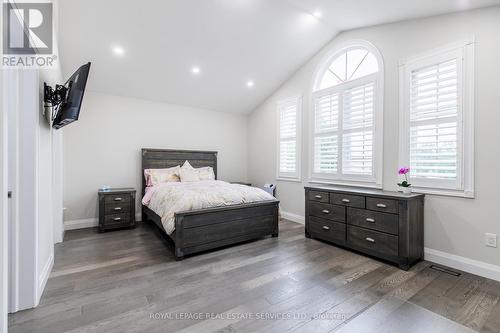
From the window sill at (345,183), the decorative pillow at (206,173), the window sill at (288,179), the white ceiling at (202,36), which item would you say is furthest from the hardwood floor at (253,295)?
the white ceiling at (202,36)

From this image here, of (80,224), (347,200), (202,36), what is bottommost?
(80,224)

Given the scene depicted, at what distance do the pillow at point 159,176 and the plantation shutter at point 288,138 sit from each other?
216 centimetres

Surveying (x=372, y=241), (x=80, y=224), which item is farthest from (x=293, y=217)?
(x=80, y=224)

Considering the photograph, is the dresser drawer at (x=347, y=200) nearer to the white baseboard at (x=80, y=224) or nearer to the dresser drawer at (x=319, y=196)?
the dresser drawer at (x=319, y=196)

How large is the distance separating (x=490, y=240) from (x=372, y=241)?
109 centimetres

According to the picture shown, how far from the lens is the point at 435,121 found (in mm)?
2824

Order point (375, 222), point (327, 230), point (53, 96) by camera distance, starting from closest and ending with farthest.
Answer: point (53, 96)
point (375, 222)
point (327, 230)

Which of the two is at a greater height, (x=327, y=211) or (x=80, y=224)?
(x=327, y=211)

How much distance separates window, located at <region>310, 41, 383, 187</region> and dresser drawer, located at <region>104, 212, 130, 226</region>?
3.34m

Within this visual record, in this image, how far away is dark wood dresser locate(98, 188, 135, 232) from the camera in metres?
3.96

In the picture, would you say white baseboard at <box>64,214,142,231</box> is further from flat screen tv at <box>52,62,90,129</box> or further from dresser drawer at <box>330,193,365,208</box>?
dresser drawer at <box>330,193,365,208</box>

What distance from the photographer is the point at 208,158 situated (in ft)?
17.9

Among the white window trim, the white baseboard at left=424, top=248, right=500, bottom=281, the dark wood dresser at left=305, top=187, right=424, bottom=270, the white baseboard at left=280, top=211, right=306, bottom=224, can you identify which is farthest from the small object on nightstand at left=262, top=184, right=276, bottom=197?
the white window trim

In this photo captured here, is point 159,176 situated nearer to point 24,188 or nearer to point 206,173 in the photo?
point 206,173
